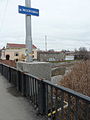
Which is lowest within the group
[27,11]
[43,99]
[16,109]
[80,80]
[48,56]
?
[16,109]

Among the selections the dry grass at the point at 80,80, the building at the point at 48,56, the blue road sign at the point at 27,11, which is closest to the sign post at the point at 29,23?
the blue road sign at the point at 27,11

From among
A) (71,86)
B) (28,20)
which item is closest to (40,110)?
(28,20)

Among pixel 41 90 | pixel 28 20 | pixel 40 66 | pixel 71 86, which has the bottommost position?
pixel 71 86

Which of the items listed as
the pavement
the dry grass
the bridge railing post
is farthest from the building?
the bridge railing post

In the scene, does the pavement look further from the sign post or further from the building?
the building

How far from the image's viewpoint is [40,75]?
5223mm

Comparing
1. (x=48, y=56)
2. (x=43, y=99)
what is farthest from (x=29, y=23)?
(x=48, y=56)

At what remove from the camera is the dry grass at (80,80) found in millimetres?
7065

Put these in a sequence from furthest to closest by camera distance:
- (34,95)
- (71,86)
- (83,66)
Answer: (83,66) → (71,86) → (34,95)

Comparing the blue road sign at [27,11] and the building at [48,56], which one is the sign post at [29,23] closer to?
the blue road sign at [27,11]

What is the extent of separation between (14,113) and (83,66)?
20.6ft

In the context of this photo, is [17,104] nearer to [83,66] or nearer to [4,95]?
[4,95]

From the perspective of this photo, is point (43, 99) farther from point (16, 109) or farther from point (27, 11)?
point (27, 11)

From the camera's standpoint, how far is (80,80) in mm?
7543
